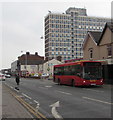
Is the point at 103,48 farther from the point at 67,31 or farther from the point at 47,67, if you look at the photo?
the point at 67,31

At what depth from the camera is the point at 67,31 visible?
459ft

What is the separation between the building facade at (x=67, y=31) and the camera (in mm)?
134000

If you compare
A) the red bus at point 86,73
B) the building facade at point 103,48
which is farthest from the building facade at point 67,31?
the red bus at point 86,73

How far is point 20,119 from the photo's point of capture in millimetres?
7992

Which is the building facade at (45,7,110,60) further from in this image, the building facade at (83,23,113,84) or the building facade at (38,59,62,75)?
the building facade at (83,23,113,84)

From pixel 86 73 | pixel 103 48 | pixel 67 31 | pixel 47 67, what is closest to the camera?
pixel 86 73

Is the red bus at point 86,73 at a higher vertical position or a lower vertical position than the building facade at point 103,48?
lower

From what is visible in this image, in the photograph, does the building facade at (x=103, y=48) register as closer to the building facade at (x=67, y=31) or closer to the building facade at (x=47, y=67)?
the building facade at (x=47, y=67)

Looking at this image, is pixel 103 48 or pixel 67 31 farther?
pixel 67 31

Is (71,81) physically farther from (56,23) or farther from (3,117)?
(56,23)

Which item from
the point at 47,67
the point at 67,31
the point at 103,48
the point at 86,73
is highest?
the point at 67,31

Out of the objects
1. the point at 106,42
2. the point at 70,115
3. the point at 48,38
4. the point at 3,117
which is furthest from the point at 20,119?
the point at 48,38

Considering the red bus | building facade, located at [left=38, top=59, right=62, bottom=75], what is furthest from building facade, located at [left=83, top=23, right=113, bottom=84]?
building facade, located at [left=38, top=59, right=62, bottom=75]

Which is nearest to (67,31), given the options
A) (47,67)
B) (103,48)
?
(47,67)
